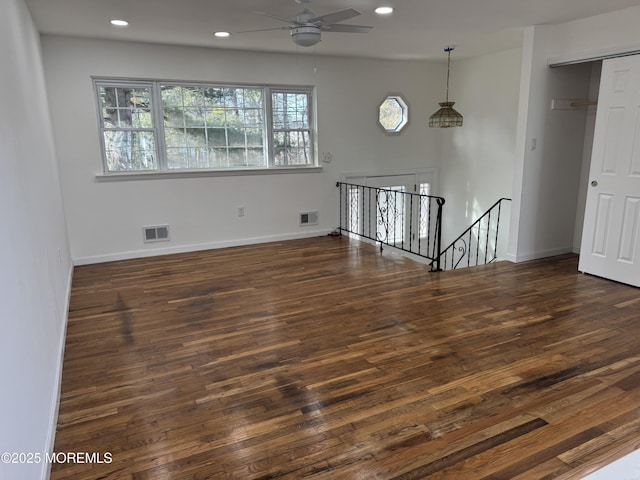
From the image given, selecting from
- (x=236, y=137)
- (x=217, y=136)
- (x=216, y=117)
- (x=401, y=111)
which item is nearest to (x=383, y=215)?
(x=401, y=111)

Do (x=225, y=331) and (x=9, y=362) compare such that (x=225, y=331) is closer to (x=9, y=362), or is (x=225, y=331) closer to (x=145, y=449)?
(x=145, y=449)

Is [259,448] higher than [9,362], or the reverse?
[9,362]

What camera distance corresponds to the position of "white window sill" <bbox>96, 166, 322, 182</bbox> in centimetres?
518

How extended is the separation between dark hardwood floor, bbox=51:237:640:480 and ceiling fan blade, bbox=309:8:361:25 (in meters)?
2.28

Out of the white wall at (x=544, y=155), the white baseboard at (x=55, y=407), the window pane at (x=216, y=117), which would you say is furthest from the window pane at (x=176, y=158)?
the white wall at (x=544, y=155)

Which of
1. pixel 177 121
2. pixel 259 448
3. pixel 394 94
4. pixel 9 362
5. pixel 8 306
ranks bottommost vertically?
pixel 259 448

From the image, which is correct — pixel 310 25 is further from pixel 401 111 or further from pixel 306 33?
pixel 401 111

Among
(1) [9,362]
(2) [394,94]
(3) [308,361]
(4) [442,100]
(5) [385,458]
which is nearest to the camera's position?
(1) [9,362]

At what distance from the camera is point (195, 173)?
18.3 feet

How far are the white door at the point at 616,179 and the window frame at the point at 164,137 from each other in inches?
135

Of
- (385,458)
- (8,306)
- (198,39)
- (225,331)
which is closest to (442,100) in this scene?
(198,39)

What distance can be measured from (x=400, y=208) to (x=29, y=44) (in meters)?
5.31

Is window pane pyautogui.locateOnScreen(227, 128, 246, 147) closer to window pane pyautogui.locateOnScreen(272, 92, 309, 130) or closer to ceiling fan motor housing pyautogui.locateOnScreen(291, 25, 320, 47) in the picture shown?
window pane pyautogui.locateOnScreen(272, 92, 309, 130)

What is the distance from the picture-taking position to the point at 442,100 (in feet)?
23.4
